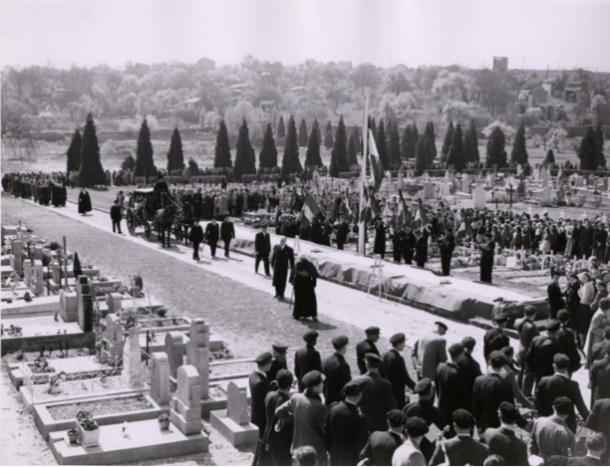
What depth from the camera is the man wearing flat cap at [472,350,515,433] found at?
7.82m

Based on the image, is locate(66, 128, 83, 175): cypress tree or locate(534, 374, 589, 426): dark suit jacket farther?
locate(66, 128, 83, 175): cypress tree

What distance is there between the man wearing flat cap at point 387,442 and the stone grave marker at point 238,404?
11.2 ft

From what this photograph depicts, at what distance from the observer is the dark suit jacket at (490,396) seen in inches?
308

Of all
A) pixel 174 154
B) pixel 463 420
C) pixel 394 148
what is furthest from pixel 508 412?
pixel 394 148

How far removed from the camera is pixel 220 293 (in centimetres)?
1811

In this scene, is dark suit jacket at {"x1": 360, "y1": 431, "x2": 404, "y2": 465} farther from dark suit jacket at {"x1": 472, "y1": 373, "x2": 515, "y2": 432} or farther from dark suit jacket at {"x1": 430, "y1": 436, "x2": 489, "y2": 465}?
dark suit jacket at {"x1": 472, "y1": 373, "x2": 515, "y2": 432}

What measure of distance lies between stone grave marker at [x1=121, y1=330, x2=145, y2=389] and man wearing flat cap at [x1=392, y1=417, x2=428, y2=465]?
239 inches

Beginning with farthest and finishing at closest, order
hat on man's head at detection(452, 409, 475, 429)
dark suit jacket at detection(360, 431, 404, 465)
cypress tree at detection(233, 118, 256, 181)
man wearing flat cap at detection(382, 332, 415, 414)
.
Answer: cypress tree at detection(233, 118, 256, 181), man wearing flat cap at detection(382, 332, 415, 414), hat on man's head at detection(452, 409, 475, 429), dark suit jacket at detection(360, 431, 404, 465)

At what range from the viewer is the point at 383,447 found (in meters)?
6.23

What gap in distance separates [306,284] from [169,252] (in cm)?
1003

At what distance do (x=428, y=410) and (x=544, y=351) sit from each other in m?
2.83

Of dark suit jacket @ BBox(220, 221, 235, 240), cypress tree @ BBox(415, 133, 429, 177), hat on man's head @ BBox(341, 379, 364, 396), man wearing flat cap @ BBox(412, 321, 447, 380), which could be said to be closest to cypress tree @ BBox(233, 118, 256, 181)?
cypress tree @ BBox(415, 133, 429, 177)

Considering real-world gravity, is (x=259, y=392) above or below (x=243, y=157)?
below

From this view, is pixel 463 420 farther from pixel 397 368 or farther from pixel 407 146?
pixel 407 146
